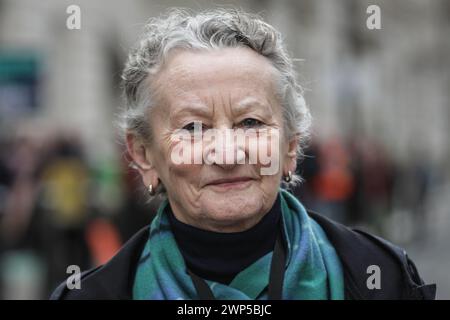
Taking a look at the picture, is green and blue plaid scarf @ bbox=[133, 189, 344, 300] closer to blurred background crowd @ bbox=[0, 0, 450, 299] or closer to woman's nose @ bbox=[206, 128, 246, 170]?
woman's nose @ bbox=[206, 128, 246, 170]

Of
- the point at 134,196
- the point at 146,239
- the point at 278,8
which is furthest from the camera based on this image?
the point at 278,8

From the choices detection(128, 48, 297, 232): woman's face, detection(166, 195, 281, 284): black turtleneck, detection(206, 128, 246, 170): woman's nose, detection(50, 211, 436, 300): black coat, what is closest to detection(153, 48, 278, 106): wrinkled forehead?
detection(128, 48, 297, 232): woman's face

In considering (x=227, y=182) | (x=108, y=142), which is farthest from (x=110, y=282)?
(x=108, y=142)

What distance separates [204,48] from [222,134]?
0.21 metres

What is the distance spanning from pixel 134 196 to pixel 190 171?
25.6ft

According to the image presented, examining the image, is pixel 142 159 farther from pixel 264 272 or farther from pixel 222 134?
pixel 264 272

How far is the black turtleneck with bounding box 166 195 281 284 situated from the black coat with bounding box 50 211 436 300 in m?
0.17

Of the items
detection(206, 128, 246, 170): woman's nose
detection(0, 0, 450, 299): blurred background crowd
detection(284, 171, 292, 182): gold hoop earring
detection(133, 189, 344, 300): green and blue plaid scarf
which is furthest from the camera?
→ detection(0, 0, 450, 299): blurred background crowd

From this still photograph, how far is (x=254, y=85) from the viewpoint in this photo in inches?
96.3

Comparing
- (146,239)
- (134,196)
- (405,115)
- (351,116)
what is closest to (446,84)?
(405,115)

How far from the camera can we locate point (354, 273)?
8.20 ft

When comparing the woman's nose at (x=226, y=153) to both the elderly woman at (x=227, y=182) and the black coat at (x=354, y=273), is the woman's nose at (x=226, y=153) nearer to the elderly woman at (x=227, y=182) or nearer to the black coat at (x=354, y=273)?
the elderly woman at (x=227, y=182)

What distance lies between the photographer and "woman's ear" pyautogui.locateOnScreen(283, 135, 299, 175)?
2.54m

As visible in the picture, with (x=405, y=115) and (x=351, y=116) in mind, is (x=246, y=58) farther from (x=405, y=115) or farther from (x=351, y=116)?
(x=405, y=115)
